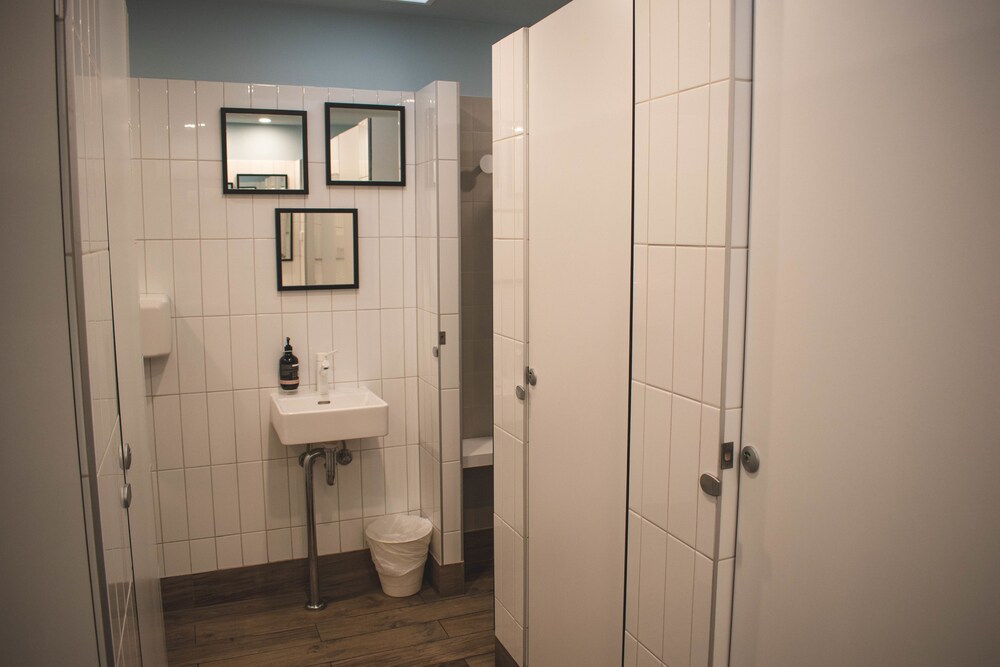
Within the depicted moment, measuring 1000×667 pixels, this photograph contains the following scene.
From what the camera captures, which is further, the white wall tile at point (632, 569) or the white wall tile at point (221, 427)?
the white wall tile at point (221, 427)

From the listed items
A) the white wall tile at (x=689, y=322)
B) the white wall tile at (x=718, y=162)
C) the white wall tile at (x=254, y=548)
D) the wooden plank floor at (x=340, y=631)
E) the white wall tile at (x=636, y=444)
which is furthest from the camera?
the white wall tile at (x=254, y=548)

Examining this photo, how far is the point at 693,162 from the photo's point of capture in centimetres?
158

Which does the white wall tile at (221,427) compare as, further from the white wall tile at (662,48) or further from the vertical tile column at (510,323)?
the white wall tile at (662,48)

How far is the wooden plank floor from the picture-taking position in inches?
115

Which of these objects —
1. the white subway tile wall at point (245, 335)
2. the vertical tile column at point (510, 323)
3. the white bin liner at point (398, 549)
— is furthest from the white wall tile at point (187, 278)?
the vertical tile column at point (510, 323)

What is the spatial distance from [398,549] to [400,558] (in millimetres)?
49

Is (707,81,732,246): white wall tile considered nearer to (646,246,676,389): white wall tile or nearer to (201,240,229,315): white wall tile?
(646,246,676,389): white wall tile

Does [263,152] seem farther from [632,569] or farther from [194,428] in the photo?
[632,569]

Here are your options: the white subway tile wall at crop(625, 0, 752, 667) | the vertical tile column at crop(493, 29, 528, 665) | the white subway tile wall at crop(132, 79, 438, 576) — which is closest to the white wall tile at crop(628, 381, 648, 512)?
the white subway tile wall at crop(625, 0, 752, 667)

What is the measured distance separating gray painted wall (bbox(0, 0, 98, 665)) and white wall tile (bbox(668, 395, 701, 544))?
1.17 metres

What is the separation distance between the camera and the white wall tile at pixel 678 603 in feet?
5.53

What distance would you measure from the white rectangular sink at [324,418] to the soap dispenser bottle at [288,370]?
0.06m

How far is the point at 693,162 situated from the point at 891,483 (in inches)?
28.9

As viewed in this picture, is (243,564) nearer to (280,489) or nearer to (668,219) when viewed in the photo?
(280,489)
